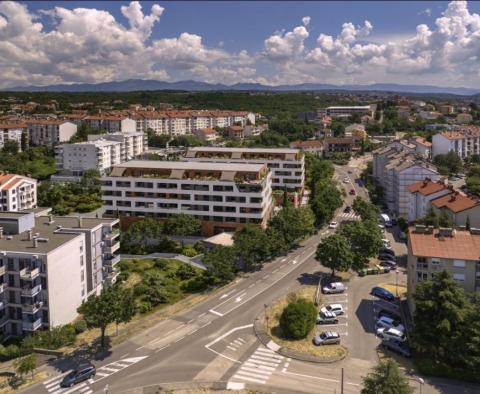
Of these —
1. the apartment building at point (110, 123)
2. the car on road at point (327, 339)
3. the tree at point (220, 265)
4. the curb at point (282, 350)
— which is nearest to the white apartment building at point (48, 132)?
the apartment building at point (110, 123)

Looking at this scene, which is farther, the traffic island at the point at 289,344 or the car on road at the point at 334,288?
the car on road at the point at 334,288

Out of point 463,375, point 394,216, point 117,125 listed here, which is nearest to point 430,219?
point 394,216

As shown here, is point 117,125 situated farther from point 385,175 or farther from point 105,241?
point 105,241

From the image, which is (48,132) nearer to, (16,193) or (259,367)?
(16,193)

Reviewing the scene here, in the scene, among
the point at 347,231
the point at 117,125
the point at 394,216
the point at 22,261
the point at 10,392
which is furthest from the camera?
the point at 117,125

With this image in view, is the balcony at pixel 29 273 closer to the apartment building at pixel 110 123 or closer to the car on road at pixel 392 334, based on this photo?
the car on road at pixel 392 334
